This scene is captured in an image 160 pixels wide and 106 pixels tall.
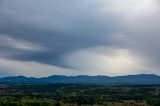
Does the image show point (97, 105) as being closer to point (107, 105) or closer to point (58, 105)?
point (107, 105)

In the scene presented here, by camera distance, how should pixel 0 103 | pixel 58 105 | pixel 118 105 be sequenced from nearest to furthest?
pixel 0 103 < pixel 58 105 < pixel 118 105

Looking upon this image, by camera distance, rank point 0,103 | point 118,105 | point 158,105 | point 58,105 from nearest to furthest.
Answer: point 0,103 < point 58,105 < point 158,105 < point 118,105

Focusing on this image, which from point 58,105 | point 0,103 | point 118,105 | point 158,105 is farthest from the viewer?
point 118,105

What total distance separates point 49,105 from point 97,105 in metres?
35.9

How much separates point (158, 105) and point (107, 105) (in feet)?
88.3

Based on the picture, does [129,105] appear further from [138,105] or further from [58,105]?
[58,105]

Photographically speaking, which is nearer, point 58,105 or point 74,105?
point 58,105

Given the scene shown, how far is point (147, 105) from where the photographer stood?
7470 inches

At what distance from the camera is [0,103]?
153m

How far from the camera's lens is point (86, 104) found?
196000mm

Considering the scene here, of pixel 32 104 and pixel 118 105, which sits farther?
pixel 118 105

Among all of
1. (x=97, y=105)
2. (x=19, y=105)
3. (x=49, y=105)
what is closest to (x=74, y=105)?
(x=97, y=105)

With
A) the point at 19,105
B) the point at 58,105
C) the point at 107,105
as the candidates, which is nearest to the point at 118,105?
the point at 107,105

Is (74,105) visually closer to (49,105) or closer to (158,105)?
(49,105)
